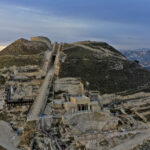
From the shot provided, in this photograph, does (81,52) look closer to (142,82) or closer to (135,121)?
(142,82)

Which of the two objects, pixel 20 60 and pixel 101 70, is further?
pixel 20 60

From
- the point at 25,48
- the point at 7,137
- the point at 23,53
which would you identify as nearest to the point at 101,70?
the point at 23,53

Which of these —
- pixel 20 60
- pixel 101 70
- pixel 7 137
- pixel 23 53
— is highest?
pixel 23 53

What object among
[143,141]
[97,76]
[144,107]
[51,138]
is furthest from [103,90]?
[51,138]

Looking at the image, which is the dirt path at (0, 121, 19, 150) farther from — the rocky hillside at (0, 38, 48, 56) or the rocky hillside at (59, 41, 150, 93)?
the rocky hillside at (0, 38, 48, 56)

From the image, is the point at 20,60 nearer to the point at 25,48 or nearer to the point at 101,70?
the point at 25,48

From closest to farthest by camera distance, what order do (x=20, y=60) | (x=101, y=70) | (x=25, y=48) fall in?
(x=101, y=70) < (x=20, y=60) < (x=25, y=48)

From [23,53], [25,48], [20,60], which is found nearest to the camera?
[20,60]

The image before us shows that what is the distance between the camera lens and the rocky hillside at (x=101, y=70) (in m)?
61.5

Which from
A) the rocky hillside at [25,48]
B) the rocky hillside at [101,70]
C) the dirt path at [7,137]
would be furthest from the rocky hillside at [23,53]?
the dirt path at [7,137]

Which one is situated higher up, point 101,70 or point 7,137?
point 101,70

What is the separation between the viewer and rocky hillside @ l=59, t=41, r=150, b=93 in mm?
61531

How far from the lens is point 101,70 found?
67.6m

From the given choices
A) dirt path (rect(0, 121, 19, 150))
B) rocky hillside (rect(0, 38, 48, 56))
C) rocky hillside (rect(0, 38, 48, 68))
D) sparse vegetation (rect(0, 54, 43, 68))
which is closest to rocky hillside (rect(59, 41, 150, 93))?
sparse vegetation (rect(0, 54, 43, 68))
